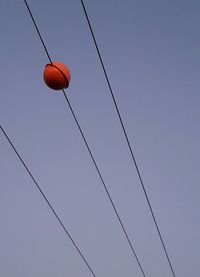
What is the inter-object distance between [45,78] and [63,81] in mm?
315

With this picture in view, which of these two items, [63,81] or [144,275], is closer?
[63,81]

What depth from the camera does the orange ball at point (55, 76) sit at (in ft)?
20.8

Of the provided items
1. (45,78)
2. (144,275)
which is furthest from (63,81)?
(144,275)

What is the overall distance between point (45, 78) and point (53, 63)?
0.31 m

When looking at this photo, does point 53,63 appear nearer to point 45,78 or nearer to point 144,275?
point 45,78

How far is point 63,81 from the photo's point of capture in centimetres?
638

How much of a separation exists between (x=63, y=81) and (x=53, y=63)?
0.38 m

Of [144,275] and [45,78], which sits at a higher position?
[45,78]

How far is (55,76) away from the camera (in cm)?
635

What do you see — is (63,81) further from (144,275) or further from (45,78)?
(144,275)

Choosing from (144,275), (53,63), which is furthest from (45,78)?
(144,275)

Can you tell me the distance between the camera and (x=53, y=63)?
6.45 metres

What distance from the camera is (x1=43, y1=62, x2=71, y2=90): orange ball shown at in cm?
635

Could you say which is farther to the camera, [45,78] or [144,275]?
[144,275]
